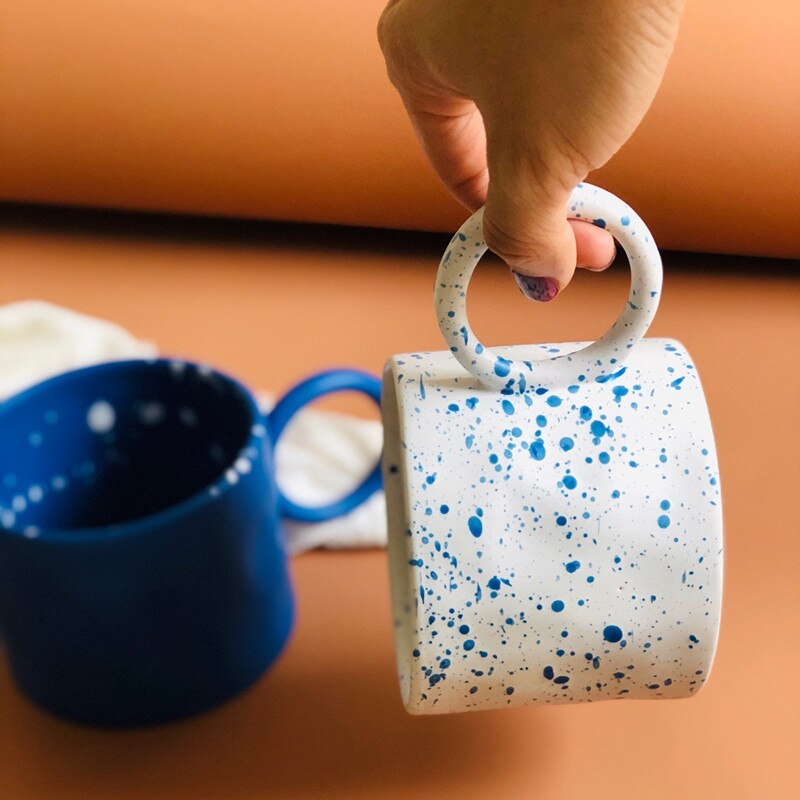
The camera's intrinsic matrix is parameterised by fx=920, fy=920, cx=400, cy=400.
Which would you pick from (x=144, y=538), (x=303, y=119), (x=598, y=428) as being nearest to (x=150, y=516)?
(x=144, y=538)

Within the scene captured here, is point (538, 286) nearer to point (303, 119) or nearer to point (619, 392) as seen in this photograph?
point (619, 392)

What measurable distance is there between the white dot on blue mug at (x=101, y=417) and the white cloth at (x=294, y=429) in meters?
0.08

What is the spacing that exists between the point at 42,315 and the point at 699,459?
1.05 ft

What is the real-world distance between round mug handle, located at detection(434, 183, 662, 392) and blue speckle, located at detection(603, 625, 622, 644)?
6 cm

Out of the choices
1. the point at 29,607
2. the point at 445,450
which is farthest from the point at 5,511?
the point at 445,450

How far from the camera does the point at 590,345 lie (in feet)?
0.79

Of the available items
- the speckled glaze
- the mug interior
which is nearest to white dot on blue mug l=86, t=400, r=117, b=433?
the mug interior

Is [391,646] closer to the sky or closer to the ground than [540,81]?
closer to the ground

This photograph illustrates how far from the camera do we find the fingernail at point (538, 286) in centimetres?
22

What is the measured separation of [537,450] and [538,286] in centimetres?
4

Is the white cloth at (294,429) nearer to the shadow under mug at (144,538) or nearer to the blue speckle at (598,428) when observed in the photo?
the shadow under mug at (144,538)

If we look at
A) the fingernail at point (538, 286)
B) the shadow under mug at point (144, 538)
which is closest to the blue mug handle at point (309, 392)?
the shadow under mug at point (144, 538)

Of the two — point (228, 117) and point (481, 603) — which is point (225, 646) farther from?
point (228, 117)

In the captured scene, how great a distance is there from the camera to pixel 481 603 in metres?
0.23
